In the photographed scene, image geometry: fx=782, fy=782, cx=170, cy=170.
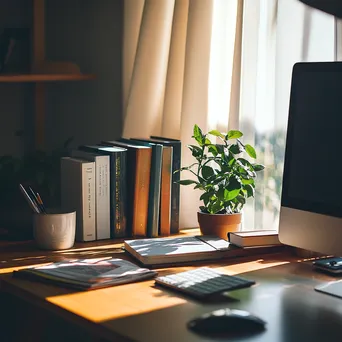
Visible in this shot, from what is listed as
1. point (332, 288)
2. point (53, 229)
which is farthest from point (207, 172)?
point (332, 288)

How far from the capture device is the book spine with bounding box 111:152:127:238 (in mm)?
2127

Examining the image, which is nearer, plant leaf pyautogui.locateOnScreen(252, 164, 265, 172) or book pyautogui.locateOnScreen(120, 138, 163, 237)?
plant leaf pyautogui.locateOnScreen(252, 164, 265, 172)

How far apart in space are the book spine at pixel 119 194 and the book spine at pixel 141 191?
3 cm

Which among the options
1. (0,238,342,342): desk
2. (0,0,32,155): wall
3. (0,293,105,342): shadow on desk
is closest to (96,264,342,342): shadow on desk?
(0,238,342,342): desk

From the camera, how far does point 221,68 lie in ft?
7.43

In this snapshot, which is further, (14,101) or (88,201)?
(14,101)

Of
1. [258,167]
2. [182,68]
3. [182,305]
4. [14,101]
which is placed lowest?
[182,305]

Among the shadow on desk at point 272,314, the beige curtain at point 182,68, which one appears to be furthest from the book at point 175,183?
the shadow on desk at point 272,314

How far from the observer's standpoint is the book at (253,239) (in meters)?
1.88

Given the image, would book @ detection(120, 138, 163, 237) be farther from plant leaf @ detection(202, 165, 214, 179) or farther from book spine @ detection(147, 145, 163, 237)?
plant leaf @ detection(202, 165, 214, 179)

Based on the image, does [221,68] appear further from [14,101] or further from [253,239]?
[14,101]

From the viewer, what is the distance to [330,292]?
5.13ft

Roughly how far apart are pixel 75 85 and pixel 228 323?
1.73 meters

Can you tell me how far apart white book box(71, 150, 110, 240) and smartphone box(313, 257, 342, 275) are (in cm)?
61
